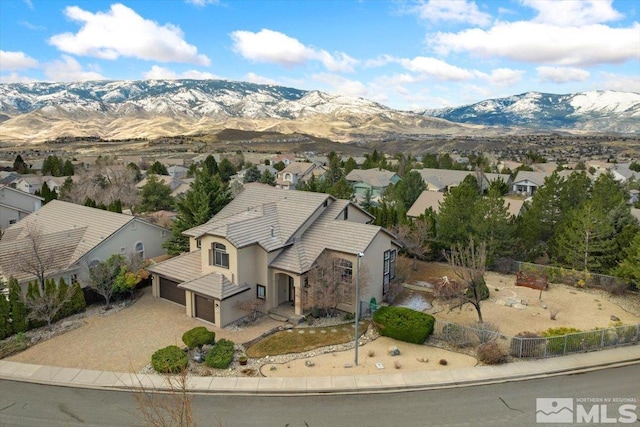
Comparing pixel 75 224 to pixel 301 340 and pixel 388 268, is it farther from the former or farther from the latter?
pixel 388 268

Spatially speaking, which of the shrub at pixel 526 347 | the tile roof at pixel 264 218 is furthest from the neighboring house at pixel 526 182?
the shrub at pixel 526 347

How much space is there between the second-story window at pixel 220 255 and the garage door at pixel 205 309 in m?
2.48

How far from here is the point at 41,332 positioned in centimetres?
2750

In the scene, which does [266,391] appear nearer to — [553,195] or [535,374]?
[535,374]

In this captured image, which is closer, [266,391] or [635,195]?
[266,391]

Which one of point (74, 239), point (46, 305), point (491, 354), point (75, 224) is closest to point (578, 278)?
point (491, 354)

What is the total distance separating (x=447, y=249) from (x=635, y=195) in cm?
6008

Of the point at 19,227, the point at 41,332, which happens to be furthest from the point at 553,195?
the point at 19,227

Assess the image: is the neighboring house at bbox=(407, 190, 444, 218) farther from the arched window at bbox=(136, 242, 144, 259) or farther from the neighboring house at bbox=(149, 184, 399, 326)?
the arched window at bbox=(136, 242, 144, 259)

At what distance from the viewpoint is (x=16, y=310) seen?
26812 millimetres

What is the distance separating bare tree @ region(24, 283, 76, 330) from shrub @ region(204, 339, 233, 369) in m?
11.3

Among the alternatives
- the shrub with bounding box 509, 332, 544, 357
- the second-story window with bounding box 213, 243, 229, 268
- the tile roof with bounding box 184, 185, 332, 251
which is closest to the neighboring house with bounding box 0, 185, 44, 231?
the tile roof with bounding box 184, 185, 332, 251

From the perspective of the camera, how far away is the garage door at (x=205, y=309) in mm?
28938

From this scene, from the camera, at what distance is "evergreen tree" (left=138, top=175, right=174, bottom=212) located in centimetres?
6109
